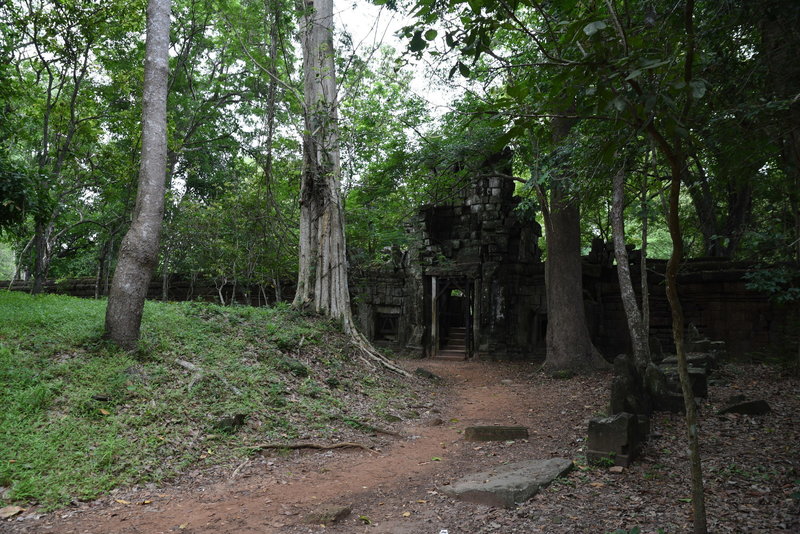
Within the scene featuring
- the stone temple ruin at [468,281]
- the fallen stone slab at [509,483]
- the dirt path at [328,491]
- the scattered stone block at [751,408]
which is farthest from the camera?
the stone temple ruin at [468,281]

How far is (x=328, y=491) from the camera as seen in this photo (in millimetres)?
5059

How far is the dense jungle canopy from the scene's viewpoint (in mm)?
3289

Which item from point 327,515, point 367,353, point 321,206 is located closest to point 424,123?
point 321,206

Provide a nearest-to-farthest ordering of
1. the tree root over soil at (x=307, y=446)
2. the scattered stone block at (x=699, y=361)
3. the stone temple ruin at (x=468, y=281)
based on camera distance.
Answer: the tree root over soil at (x=307, y=446) → the scattered stone block at (x=699, y=361) → the stone temple ruin at (x=468, y=281)

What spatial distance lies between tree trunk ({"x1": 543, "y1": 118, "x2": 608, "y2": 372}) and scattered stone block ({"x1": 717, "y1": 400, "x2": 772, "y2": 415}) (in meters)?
5.86

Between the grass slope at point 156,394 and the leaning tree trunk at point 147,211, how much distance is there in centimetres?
41

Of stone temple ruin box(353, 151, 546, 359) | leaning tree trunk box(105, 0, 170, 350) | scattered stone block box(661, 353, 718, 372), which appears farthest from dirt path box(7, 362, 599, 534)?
stone temple ruin box(353, 151, 546, 359)

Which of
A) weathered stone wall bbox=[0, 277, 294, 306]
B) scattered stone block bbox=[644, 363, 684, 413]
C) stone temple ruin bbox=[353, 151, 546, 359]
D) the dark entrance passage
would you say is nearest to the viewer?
scattered stone block bbox=[644, 363, 684, 413]

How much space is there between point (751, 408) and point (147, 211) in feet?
28.6

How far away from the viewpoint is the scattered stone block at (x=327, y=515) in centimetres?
425

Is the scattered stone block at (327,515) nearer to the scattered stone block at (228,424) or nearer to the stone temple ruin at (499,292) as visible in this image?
the scattered stone block at (228,424)

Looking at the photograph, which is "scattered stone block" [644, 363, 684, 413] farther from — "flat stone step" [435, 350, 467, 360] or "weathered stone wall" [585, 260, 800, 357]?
"flat stone step" [435, 350, 467, 360]

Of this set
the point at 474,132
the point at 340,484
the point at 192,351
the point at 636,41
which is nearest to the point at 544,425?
the point at 340,484

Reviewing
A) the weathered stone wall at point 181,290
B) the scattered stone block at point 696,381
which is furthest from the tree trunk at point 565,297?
the weathered stone wall at point 181,290
